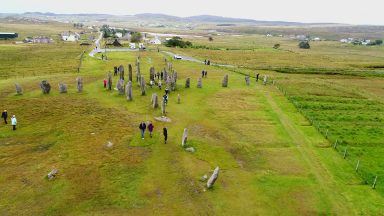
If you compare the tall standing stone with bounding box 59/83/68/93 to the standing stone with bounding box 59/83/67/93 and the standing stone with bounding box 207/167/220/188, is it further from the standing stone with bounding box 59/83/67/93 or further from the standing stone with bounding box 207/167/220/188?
the standing stone with bounding box 207/167/220/188

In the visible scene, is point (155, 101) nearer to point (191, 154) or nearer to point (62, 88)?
point (191, 154)

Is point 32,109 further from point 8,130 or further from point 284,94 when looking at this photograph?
point 284,94

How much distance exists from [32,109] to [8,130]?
6789 millimetres

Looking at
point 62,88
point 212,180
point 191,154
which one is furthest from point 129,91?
point 212,180

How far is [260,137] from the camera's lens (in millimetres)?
34250

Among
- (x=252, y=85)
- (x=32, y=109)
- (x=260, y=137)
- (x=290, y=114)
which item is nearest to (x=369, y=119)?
(x=290, y=114)

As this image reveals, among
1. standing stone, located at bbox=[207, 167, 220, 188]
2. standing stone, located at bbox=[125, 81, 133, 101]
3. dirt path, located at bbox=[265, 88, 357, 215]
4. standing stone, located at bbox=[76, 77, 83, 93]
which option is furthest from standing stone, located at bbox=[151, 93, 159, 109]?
standing stone, located at bbox=[207, 167, 220, 188]

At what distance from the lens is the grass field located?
22.2 meters

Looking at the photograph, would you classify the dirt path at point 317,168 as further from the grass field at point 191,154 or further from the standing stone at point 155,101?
the standing stone at point 155,101

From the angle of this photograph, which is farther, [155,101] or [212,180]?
[155,101]

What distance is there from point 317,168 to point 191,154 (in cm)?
1042

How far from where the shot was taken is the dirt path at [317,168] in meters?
22.6

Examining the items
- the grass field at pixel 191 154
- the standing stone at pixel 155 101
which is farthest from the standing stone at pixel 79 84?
the standing stone at pixel 155 101

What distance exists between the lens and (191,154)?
29016mm
